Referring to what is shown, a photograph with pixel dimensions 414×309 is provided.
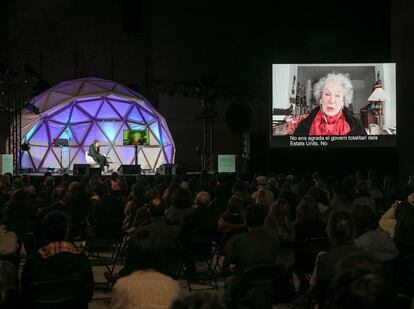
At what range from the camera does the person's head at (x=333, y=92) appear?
1830cm

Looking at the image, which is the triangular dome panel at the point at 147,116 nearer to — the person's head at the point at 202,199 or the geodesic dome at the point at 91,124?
the geodesic dome at the point at 91,124

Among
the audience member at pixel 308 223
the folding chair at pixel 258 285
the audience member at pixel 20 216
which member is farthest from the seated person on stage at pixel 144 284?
the audience member at pixel 20 216

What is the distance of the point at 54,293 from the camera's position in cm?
399

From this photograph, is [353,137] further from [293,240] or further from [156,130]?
[293,240]

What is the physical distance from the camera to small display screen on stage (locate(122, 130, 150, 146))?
74.6ft

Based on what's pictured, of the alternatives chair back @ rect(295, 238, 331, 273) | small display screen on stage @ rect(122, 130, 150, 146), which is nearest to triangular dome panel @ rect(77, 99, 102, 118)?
small display screen on stage @ rect(122, 130, 150, 146)

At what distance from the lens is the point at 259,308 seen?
5.04 meters

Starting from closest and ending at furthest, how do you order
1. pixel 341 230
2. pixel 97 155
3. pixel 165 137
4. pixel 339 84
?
1. pixel 341 230
2. pixel 339 84
3. pixel 97 155
4. pixel 165 137

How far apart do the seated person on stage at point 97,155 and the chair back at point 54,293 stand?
59.7 feet

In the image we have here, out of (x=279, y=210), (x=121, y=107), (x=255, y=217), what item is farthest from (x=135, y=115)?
(x=255, y=217)

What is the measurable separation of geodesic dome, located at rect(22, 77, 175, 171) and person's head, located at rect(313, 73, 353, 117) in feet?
28.1

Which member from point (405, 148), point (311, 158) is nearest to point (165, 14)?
point (311, 158)

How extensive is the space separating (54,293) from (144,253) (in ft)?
3.21

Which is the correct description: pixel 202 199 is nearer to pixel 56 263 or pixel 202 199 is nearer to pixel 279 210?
pixel 279 210
